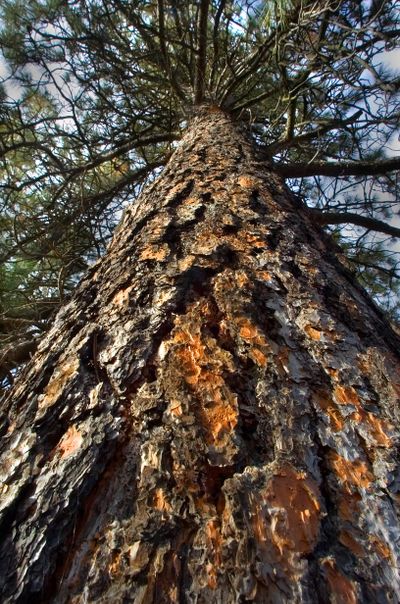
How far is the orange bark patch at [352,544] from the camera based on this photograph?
0.54 metres

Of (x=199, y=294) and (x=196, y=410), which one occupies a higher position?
(x=199, y=294)

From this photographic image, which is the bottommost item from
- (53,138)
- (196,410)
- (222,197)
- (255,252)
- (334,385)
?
(196,410)

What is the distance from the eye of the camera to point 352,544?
21.8 inches

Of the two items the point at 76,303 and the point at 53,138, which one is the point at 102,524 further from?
the point at 53,138

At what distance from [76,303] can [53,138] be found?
125 inches

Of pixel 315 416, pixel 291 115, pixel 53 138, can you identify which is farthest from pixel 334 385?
pixel 53 138

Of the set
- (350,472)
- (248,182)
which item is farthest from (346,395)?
(248,182)

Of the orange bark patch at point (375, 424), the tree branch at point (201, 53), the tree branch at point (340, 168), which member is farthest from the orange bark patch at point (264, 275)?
the tree branch at point (201, 53)

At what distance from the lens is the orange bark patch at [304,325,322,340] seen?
2.94 feet

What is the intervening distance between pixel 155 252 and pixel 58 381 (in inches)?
17.9

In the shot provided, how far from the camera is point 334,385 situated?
2.60ft

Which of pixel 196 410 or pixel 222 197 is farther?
pixel 222 197

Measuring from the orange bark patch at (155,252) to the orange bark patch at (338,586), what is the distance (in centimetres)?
77

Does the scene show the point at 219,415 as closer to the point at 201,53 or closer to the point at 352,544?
the point at 352,544
